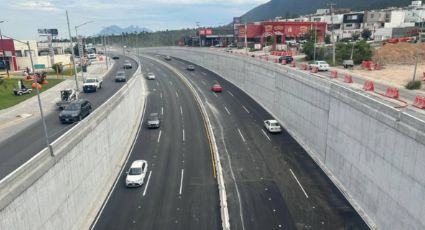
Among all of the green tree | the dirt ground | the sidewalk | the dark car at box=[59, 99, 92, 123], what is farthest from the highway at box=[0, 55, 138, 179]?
the green tree

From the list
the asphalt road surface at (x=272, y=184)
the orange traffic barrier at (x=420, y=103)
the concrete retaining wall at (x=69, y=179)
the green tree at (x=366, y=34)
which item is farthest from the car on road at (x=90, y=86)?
the green tree at (x=366, y=34)

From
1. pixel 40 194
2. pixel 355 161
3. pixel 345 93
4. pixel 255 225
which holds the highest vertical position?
pixel 345 93

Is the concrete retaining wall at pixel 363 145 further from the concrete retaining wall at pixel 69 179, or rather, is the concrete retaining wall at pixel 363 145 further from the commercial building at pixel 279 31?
the commercial building at pixel 279 31

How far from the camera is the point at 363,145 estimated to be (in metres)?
28.0

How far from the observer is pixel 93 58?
399ft

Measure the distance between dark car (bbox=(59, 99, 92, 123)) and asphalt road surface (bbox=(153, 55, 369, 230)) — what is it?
1598 cm

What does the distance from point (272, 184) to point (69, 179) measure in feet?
57.7

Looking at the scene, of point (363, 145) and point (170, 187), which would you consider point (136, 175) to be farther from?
point (363, 145)

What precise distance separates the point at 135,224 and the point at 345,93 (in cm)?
2179

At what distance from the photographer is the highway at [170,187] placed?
26.4 m

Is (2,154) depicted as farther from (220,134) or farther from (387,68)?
(387,68)

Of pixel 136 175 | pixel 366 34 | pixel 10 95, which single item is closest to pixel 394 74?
pixel 136 175

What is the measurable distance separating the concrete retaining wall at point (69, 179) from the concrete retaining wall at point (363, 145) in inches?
850

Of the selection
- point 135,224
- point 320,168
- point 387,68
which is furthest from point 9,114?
point 387,68
